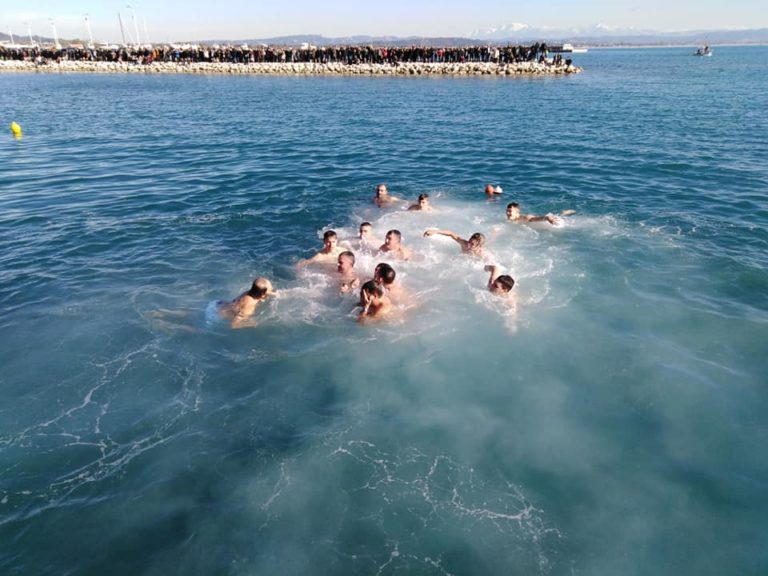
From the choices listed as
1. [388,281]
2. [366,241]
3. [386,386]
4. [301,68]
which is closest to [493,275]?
[388,281]

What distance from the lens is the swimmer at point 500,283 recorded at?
32.6 feet

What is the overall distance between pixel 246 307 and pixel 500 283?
5.21 metres

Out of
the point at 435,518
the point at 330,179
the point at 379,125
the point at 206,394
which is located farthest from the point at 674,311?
the point at 379,125

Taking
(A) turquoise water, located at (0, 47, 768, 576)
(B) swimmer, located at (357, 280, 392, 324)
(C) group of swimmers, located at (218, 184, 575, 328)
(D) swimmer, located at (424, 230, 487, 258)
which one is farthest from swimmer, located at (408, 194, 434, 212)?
(B) swimmer, located at (357, 280, 392, 324)

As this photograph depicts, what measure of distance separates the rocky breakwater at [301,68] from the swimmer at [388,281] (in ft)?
191

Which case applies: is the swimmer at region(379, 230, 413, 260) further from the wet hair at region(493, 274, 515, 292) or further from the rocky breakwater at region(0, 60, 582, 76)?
the rocky breakwater at region(0, 60, 582, 76)

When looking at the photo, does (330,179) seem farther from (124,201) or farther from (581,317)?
(581,317)

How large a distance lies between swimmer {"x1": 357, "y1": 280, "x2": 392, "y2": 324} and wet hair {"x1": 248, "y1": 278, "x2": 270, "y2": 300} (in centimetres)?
192

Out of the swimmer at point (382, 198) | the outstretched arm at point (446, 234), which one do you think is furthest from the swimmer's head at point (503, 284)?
the swimmer at point (382, 198)

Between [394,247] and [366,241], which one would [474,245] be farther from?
[366,241]

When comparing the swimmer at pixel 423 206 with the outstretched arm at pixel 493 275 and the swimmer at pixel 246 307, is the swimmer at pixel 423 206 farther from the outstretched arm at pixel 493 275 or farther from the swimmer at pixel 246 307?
the swimmer at pixel 246 307

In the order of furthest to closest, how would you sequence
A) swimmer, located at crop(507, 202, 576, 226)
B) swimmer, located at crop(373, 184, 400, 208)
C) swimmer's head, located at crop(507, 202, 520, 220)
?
swimmer, located at crop(373, 184, 400, 208), swimmer's head, located at crop(507, 202, 520, 220), swimmer, located at crop(507, 202, 576, 226)

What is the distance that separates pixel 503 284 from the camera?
994 centimetres

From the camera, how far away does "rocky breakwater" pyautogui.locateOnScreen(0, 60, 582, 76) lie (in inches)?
2432
